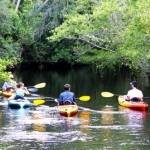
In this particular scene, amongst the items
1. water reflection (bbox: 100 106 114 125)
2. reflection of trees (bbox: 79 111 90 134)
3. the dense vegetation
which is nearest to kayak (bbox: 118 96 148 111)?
water reflection (bbox: 100 106 114 125)

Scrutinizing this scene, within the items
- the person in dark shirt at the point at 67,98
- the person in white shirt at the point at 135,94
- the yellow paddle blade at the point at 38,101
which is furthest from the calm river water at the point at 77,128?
the person in white shirt at the point at 135,94

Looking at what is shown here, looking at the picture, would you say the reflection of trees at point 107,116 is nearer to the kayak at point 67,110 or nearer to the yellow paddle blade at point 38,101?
the kayak at point 67,110

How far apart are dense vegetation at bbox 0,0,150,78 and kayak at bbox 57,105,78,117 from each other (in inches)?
127

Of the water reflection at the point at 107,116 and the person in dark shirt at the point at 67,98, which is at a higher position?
the person in dark shirt at the point at 67,98

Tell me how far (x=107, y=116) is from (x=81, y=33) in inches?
511

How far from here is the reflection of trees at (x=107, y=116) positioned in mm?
18900

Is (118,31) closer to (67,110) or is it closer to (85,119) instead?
(67,110)

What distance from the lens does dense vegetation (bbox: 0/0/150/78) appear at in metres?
27.0

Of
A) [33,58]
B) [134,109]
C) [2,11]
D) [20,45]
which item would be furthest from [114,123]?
[33,58]

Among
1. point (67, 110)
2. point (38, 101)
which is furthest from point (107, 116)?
point (38, 101)

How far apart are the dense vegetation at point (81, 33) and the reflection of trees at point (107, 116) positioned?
394cm

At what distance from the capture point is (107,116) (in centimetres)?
2038

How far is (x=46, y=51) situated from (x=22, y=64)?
4.25m

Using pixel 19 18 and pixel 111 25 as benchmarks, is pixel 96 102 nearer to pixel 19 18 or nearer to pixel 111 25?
pixel 111 25
